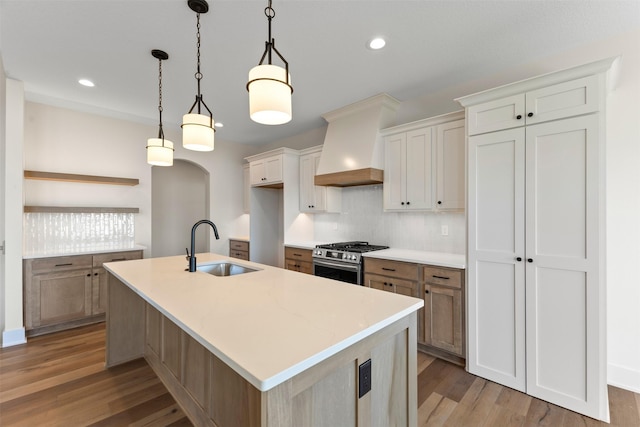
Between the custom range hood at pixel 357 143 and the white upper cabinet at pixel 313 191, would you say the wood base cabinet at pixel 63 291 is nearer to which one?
the white upper cabinet at pixel 313 191

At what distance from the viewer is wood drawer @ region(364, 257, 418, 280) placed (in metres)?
2.76

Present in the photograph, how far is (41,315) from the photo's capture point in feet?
10.3

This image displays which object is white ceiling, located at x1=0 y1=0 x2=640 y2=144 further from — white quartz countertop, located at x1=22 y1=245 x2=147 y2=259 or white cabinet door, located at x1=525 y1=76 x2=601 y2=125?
white quartz countertop, located at x1=22 y1=245 x2=147 y2=259

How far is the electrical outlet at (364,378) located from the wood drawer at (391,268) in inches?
68.9

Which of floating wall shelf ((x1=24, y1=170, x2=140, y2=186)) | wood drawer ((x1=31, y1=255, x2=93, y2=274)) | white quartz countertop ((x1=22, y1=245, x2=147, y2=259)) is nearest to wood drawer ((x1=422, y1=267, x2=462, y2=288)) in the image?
white quartz countertop ((x1=22, y1=245, x2=147, y2=259))

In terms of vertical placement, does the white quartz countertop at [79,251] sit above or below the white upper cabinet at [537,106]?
below

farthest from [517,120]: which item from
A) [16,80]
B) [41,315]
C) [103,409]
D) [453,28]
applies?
[41,315]

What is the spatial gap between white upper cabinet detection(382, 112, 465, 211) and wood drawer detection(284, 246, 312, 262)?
1231 mm

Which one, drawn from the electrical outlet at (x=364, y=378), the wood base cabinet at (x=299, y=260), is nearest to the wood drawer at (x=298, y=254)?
the wood base cabinet at (x=299, y=260)

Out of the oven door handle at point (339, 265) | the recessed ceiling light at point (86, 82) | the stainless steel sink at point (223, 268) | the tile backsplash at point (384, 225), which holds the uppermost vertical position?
the recessed ceiling light at point (86, 82)

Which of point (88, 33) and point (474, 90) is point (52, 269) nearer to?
point (88, 33)

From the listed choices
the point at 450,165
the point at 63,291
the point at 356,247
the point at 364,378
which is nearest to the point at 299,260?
the point at 356,247

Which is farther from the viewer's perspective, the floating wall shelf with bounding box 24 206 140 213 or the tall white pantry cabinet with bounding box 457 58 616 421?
the floating wall shelf with bounding box 24 206 140 213

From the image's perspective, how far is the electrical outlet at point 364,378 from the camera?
1.09 meters
